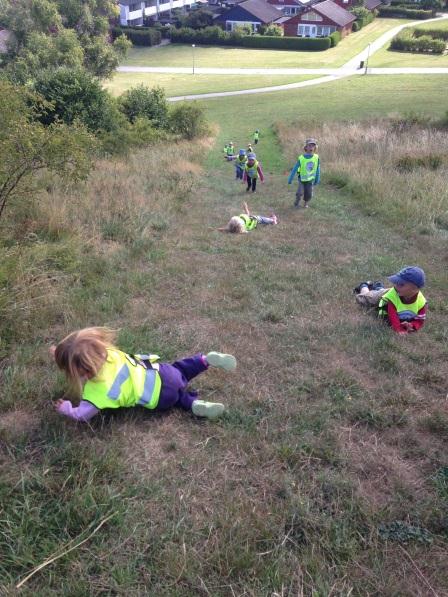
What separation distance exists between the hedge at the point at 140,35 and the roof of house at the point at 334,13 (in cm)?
2047

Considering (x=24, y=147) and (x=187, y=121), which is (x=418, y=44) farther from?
(x=24, y=147)

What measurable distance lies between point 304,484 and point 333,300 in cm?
287

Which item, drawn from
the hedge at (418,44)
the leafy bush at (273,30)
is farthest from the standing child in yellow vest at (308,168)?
the leafy bush at (273,30)

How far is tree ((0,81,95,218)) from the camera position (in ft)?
17.2

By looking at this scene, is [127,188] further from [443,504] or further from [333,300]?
[443,504]

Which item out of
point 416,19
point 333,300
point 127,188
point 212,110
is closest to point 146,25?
point 416,19

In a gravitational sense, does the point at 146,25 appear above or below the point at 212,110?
above

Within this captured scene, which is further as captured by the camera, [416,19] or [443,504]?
[416,19]

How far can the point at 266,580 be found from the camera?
224cm

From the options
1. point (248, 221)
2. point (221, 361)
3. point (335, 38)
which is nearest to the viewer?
point (221, 361)

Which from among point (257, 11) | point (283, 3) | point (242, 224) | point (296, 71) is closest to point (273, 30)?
point (257, 11)

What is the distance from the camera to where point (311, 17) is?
199 feet

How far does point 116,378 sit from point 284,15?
80.3 m

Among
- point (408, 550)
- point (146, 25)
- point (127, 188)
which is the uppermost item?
point (146, 25)
